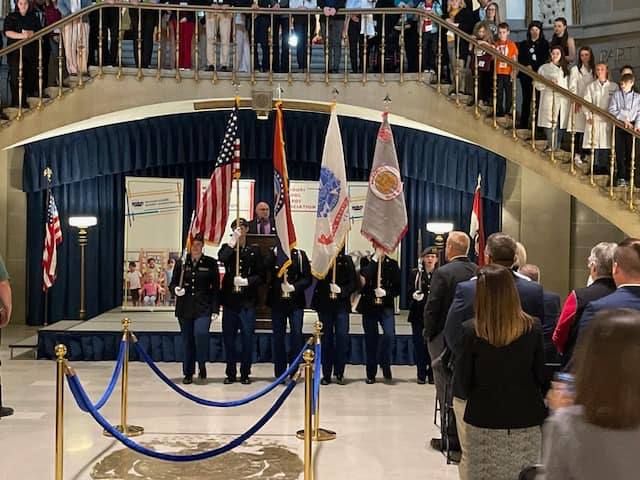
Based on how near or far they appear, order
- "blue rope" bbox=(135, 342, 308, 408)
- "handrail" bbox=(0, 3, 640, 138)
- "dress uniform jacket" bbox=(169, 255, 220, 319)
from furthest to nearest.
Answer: "handrail" bbox=(0, 3, 640, 138) → "dress uniform jacket" bbox=(169, 255, 220, 319) → "blue rope" bbox=(135, 342, 308, 408)

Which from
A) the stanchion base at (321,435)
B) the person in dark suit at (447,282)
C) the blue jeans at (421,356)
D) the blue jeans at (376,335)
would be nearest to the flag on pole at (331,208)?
the blue jeans at (376,335)

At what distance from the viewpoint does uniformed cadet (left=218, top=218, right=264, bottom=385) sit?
8.23 meters

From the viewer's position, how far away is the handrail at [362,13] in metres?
8.40

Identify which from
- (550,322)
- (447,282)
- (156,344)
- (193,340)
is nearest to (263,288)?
(156,344)

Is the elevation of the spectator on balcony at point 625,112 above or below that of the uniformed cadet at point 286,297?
above

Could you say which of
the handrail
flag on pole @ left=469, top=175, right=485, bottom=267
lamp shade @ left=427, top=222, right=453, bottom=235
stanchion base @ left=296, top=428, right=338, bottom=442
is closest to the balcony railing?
the handrail

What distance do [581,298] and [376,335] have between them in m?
4.28

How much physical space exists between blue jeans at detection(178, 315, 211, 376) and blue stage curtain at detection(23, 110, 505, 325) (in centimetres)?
460

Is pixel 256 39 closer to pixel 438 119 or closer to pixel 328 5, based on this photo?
pixel 328 5

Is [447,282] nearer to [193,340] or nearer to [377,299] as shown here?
[377,299]

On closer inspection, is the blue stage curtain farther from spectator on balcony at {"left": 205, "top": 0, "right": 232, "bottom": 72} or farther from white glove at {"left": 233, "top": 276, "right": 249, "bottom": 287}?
white glove at {"left": 233, "top": 276, "right": 249, "bottom": 287}

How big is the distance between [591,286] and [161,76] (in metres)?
6.54

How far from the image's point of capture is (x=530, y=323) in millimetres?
3605

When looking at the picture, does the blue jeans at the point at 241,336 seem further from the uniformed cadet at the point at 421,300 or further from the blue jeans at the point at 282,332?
the uniformed cadet at the point at 421,300
